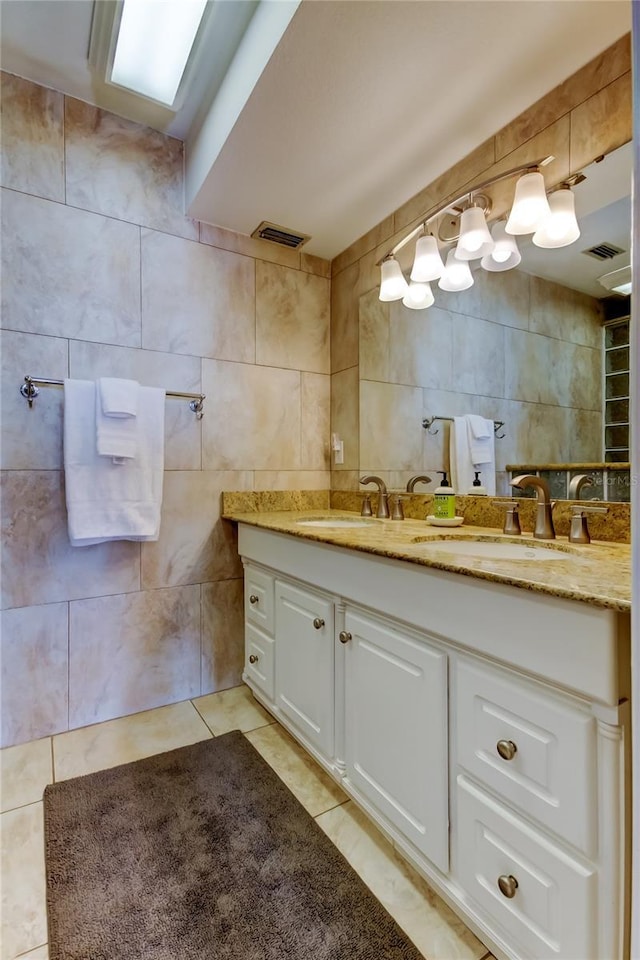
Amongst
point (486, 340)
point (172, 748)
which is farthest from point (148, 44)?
point (172, 748)

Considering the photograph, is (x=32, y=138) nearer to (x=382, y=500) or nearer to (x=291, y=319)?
(x=291, y=319)

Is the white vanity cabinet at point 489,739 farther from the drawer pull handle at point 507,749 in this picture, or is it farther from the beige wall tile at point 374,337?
the beige wall tile at point 374,337

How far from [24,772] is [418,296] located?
2.27 meters

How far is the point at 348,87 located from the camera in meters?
1.29

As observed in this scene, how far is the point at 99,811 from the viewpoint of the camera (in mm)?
1304

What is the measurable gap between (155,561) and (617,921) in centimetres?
172

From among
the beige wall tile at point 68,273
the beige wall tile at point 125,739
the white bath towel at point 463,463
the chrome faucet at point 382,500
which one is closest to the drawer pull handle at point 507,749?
A: the white bath towel at point 463,463

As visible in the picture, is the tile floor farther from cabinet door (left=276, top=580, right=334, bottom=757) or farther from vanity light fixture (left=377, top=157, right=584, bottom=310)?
vanity light fixture (left=377, top=157, right=584, bottom=310)

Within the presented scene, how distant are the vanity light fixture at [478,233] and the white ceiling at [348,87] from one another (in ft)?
0.69

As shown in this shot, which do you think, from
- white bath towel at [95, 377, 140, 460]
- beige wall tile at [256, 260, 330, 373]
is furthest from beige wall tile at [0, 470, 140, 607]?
beige wall tile at [256, 260, 330, 373]

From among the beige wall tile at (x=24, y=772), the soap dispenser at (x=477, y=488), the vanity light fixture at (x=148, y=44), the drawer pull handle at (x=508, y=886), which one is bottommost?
the beige wall tile at (x=24, y=772)

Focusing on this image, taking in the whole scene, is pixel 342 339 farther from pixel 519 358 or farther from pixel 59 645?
pixel 59 645

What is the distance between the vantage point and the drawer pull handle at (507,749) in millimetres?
795

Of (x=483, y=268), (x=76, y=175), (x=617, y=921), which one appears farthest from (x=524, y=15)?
(x=617, y=921)
